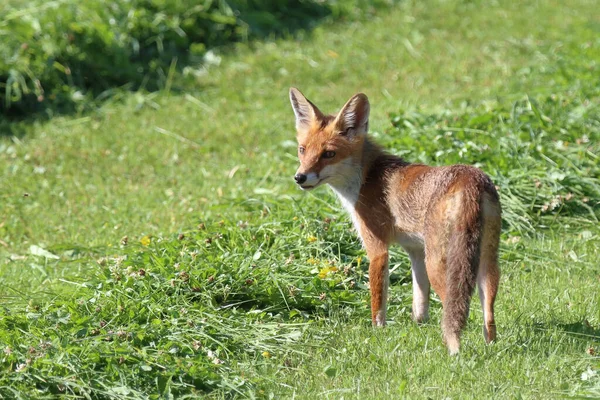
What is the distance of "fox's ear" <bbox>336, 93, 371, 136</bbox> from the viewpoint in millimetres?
6668

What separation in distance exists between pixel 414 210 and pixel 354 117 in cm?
101

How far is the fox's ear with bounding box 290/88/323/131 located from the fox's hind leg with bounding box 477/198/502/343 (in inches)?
70.2

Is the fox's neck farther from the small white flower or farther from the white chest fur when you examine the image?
the small white flower

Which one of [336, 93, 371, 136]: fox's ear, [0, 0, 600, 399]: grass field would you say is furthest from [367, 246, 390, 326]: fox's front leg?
[336, 93, 371, 136]: fox's ear

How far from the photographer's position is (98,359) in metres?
5.16

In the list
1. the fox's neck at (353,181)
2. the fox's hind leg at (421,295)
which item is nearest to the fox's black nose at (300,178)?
the fox's neck at (353,181)

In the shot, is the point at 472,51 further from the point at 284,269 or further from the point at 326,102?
the point at 284,269

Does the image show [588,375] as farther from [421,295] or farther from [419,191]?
[419,191]

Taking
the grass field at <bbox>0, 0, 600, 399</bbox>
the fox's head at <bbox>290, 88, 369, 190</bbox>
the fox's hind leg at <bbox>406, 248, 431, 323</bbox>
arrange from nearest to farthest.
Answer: the grass field at <bbox>0, 0, 600, 399</bbox>
the fox's hind leg at <bbox>406, 248, 431, 323</bbox>
the fox's head at <bbox>290, 88, 369, 190</bbox>

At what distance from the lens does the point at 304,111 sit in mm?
6945

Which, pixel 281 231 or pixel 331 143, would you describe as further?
pixel 281 231

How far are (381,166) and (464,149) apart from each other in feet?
7.67

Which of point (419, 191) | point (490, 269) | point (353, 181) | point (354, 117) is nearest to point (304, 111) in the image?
point (354, 117)

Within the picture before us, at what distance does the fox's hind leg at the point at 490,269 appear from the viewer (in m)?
5.59
